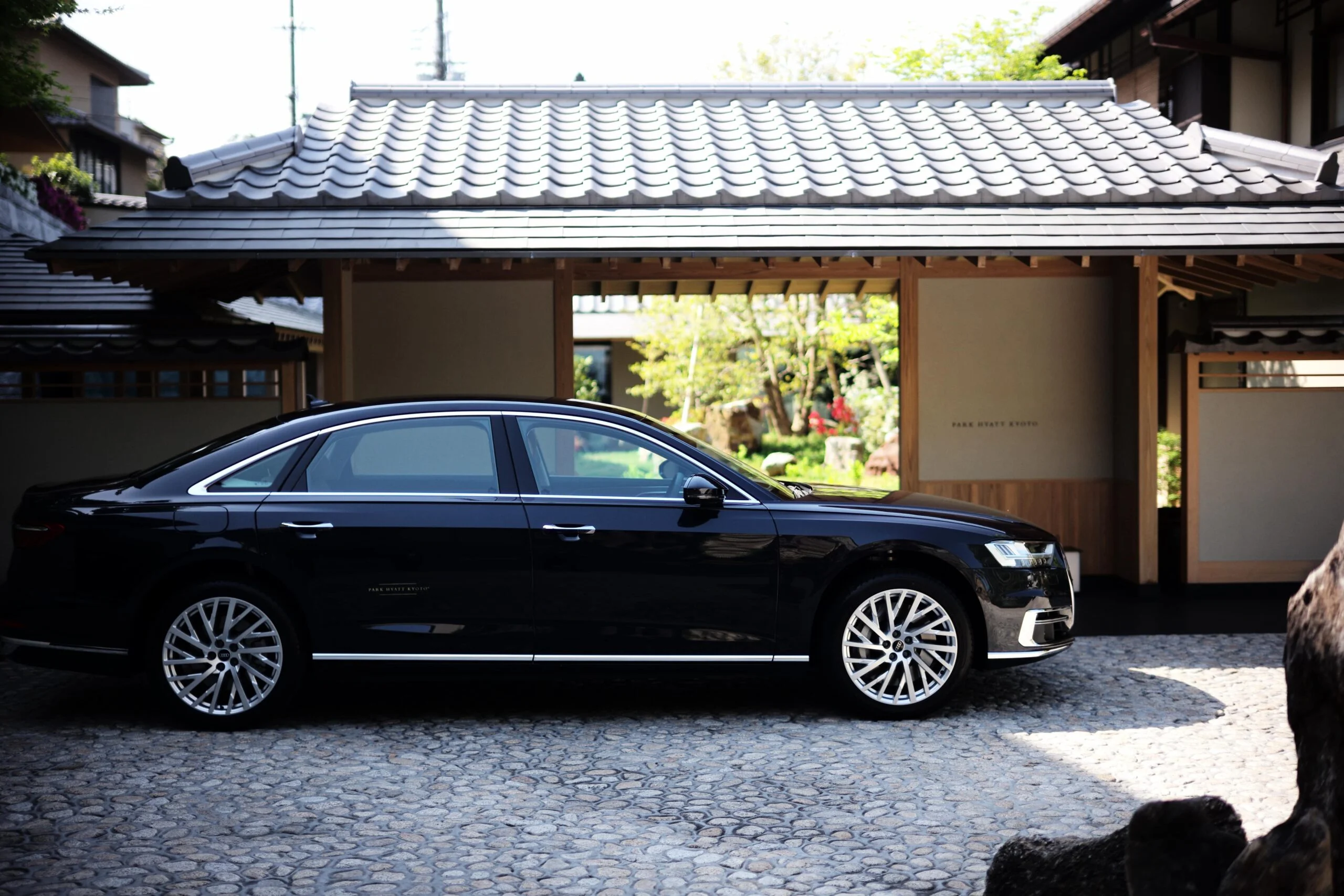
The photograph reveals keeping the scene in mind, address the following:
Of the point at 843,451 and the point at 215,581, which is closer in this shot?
the point at 215,581

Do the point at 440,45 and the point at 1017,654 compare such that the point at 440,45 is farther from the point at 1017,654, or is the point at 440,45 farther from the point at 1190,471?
the point at 1017,654

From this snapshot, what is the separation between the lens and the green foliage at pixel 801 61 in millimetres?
28438

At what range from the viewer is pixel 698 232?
8.60 m

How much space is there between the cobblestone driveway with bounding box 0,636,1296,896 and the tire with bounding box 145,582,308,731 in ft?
0.52

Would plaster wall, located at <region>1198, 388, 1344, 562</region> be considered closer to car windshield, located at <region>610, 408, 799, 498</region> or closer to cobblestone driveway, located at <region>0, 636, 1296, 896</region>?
cobblestone driveway, located at <region>0, 636, 1296, 896</region>

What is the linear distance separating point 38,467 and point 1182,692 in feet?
25.9

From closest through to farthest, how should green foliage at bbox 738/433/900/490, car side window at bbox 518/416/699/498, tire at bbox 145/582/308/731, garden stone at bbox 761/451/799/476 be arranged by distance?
tire at bbox 145/582/308/731 < car side window at bbox 518/416/699/498 < green foliage at bbox 738/433/900/490 < garden stone at bbox 761/451/799/476

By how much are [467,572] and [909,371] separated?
4930 millimetres

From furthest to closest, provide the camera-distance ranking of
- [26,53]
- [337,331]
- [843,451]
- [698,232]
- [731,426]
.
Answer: [731,426] < [843,451] < [26,53] < [337,331] < [698,232]

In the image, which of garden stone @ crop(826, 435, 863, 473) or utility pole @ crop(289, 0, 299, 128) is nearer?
garden stone @ crop(826, 435, 863, 473)

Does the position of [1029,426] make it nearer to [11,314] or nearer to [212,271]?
[212,271]

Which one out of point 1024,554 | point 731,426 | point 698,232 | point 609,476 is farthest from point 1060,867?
point 731,426

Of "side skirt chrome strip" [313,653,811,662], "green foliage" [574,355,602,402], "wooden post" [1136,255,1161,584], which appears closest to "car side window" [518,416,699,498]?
"side skirt chrome strip" [313,653,811,662]

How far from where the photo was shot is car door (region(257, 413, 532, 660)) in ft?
19.2
